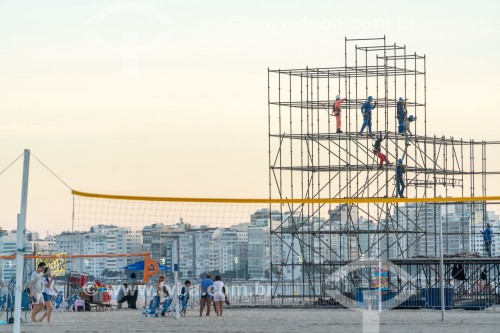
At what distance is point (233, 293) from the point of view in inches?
1913

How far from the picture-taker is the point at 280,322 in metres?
29.8

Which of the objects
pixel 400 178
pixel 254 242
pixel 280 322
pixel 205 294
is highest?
pixel 400 178

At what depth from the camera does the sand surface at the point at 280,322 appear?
26719 millimetres

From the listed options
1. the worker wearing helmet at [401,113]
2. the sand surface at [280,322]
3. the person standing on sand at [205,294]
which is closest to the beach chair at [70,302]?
the sand surface at [280,322]

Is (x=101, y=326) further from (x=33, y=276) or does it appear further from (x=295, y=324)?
(x=295, y=324)

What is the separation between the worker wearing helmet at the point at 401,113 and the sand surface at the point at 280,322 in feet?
30.3

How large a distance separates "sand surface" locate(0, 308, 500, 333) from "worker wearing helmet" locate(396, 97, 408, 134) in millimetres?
9229

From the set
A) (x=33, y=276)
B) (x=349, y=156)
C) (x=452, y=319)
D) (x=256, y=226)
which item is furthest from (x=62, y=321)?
(x=256, y=226)

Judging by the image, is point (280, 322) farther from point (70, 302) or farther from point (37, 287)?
point (70, 302)

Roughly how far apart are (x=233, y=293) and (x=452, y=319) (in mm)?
18743

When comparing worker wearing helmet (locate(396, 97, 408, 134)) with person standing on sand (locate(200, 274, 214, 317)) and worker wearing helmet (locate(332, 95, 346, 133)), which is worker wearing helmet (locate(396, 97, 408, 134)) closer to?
worker wearing helmet (locate(332, 95, 346, 133))

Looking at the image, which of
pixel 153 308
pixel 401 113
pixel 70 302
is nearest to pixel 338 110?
pixel 401 113

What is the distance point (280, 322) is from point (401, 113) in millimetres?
15535

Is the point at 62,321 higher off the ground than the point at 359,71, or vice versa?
the point at 359,71
